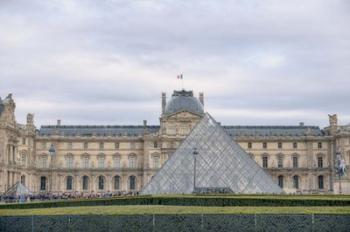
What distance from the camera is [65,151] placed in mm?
83375

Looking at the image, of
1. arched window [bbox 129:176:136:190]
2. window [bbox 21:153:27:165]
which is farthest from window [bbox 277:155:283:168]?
window [bbox 21:153:27:165]

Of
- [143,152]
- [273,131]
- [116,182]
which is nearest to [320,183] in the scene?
[273,131]

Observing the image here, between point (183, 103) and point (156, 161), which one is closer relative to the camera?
point (156, 161)

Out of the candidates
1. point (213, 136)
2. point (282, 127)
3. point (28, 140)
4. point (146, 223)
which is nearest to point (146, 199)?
point (146, 223)

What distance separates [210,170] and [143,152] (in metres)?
36.2

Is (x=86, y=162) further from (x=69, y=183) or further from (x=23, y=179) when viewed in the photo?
(x=23, y=179)

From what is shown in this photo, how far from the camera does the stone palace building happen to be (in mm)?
81500

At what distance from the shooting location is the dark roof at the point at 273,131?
8469 centimetres

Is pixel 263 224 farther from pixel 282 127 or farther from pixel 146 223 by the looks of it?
pixel 282 127

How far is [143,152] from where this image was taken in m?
82.9

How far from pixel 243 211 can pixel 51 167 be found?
216ft

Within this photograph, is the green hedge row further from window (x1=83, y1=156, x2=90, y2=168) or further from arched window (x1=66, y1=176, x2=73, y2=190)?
window (x1=83, y1=156, x2=90, y2=168)

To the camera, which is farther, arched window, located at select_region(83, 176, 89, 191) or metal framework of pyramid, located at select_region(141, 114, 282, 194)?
arched window, located at select_region(83, 176, 89, 191)

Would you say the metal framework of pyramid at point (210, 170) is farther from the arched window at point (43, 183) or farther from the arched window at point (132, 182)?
the arched window at point (43, 183)
